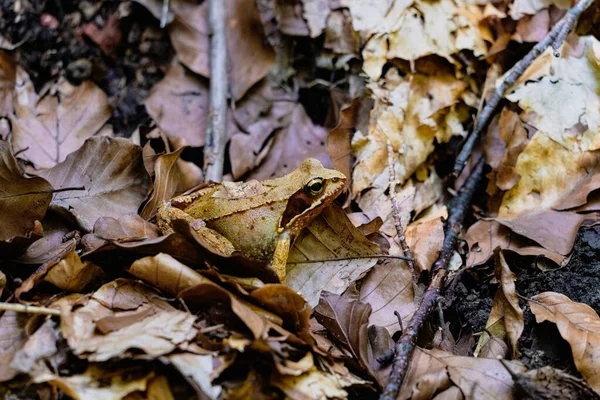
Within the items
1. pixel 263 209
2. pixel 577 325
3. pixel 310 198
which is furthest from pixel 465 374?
pixel 263 209

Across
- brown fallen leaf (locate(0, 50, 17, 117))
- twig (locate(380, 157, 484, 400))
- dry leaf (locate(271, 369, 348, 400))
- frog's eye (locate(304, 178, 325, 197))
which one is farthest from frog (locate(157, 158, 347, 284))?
brown fallen leaf (locate(0, 50, 17, 117))

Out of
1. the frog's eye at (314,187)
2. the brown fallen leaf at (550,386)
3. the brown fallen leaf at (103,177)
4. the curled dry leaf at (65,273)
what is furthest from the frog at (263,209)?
the brown fallen leaf at (550,386)

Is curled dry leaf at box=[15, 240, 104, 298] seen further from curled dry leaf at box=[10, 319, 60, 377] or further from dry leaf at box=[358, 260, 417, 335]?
dry leaf at box=[358, 260, 417, 335]

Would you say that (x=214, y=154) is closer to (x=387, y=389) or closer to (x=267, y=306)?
(x=267, y=306)

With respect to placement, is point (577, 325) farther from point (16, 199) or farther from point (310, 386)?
point (16, 199)

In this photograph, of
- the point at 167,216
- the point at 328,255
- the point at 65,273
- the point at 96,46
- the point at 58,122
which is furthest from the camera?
the point at 96,46

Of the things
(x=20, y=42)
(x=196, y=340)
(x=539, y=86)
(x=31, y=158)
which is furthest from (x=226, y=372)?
(x=20, y=42)
